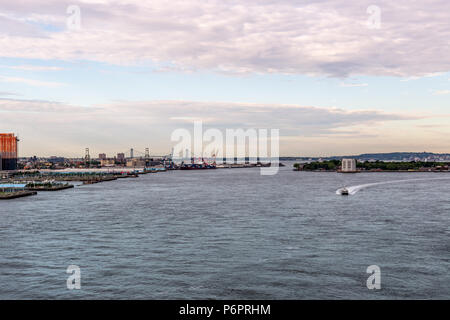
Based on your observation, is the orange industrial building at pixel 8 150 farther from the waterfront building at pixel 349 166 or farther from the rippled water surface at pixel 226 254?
the rippled water surface at pixel 226 254

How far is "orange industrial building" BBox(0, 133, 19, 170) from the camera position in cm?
19138

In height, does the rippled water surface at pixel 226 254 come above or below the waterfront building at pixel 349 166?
below

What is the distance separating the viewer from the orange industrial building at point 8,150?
191 metres

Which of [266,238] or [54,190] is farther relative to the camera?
[54,190]

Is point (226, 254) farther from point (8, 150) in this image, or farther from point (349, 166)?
point (8, 150)

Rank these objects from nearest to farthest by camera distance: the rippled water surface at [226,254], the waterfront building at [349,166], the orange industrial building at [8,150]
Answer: the rippled water surface at [226,254] → the orange industrial building at [8,150] → the waterfront building at [349,166]

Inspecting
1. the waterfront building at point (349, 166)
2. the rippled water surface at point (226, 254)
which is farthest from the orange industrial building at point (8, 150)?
the rippled water surface at point (226, 254)

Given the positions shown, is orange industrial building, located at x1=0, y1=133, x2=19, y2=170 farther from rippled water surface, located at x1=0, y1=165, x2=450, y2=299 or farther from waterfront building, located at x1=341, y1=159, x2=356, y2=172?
rippled water surface, located at x1=0, y1=165, x2=450, y2=299

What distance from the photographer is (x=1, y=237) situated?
108 feet

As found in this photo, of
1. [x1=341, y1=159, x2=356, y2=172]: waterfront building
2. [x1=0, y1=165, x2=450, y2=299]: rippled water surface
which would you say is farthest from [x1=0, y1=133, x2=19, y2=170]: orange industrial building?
[x1=0, y1=165, x2=450, y2=299]: rippled water surface
